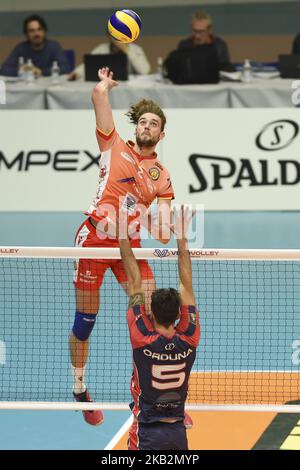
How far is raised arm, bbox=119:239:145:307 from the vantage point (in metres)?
7.80

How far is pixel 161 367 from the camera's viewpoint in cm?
737

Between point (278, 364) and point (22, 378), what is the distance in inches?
111

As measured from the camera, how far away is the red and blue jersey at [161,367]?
7359mm

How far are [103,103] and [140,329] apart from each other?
7.92 ft

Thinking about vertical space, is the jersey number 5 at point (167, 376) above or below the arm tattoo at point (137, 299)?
below

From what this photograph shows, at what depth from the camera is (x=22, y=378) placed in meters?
11.0

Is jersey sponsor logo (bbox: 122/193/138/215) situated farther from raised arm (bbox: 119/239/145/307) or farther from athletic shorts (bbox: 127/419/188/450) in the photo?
athletic shorts (bbox: 127/419/188/450)

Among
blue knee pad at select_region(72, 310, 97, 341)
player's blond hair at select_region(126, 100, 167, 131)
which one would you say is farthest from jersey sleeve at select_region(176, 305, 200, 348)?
player's blond hair at select_region(126, 100, 167, 131)

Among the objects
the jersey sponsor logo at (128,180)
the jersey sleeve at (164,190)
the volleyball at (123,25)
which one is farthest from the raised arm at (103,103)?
the volleyball at (123,25)

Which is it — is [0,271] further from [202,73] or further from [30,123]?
[202,73]

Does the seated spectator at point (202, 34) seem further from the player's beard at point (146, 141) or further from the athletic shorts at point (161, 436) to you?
the athletic shorts at point (161, 436)

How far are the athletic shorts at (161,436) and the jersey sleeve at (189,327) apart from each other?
0.60 meters

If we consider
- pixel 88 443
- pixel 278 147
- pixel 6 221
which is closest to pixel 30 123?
pixel 6 221
